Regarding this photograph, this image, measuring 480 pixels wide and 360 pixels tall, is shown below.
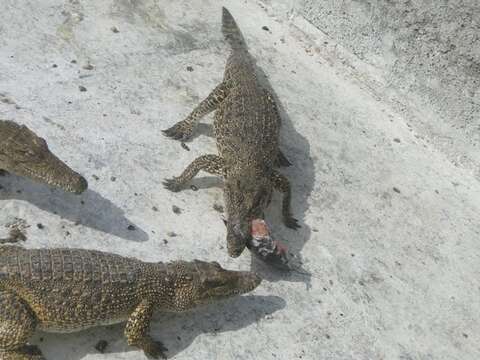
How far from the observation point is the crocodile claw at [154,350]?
3.73 meters

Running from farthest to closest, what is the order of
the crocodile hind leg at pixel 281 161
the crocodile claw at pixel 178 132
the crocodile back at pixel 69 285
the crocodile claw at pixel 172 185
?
the crocodile hind leg at pixel 281 161, the crocodile claw at pixel 178 132, the crocodile claw at pixel 172 185, the crocodile back at pixel 69 285

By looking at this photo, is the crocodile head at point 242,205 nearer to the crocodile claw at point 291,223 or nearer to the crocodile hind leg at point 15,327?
the crocodile claw at point 291,223

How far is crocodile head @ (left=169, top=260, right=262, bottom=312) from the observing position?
397 centimetres

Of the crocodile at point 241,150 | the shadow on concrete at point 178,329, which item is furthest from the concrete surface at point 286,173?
the crocodile at point 241,150

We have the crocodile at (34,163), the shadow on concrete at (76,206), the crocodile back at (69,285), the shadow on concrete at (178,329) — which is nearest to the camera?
the crocodile back at (69,285)

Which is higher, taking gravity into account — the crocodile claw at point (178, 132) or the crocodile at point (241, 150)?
the crocodile at point (241, 150)

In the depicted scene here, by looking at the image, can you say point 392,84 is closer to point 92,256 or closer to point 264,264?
point 264,264

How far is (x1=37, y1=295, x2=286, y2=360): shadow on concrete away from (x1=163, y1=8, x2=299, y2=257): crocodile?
379 millimetres

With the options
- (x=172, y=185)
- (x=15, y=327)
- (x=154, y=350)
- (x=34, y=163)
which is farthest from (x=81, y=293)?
(x=172, y=185)

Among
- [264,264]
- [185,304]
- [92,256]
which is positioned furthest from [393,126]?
[92,256]

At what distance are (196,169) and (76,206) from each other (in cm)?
98

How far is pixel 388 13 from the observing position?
19.9 ft

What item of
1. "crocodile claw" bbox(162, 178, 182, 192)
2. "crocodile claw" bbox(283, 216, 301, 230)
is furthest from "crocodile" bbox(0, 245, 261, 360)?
"crocodile claw" bbox(283, 216, 301, 230)

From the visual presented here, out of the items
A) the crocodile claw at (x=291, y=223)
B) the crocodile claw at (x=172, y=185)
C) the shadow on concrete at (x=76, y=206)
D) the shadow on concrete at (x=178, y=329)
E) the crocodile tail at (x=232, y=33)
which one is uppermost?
the crocodile tail at (x=232, y=33)
